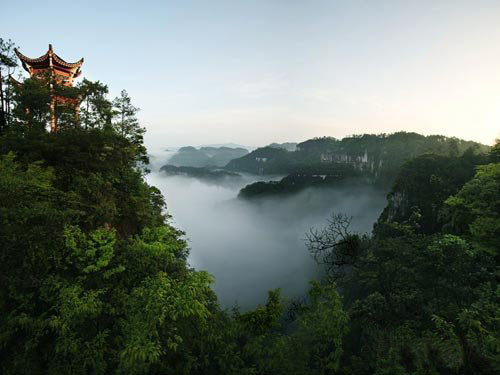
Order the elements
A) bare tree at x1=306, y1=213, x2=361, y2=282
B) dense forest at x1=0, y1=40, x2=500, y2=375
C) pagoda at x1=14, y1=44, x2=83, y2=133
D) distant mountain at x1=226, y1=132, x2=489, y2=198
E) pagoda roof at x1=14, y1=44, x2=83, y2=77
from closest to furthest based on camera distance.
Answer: dense forest at x1=0, y1=40, x2=500, y2=375 → bare tree at x1=306, y1=213, x2=361, y2=282 → pagoda at x1=14, y1=44, x2=83, y2=133 → pagoda roof at x1=14, y1=44, x2=83, y2=77 → distant mountain at x1=226, y1=132, x2=489, y2=198

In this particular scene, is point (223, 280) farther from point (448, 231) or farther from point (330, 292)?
point (330, 292)

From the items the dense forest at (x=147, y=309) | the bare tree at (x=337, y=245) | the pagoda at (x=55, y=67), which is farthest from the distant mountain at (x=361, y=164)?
the dense forest at (x=147, y=309)

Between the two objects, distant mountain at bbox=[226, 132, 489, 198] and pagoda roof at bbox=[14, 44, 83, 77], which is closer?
pagoda roof at bbox=[14, 44, 83, 77]

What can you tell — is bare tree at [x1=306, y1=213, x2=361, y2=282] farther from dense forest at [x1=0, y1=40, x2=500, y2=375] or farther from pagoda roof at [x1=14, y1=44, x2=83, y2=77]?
pagoda roof at [x1=14, y1=44, x2=83, y2=77]

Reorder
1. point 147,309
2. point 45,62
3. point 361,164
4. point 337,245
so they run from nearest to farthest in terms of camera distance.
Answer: point 147,309, point 337,245, point 45,62, point 361,164

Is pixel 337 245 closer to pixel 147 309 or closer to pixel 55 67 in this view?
pixel 147 309

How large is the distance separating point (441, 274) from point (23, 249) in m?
17.5

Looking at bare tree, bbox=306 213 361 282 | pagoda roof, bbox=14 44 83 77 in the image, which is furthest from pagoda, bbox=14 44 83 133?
bare tree, bbox=306 213 361 282

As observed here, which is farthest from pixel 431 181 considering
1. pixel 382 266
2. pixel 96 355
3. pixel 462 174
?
pixel 96 355

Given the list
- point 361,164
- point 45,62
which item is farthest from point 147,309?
point 361,164

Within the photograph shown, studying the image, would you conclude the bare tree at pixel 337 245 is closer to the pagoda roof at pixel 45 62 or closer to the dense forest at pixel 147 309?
the dense forest at pixel 147 309

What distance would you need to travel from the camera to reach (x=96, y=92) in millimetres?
22391

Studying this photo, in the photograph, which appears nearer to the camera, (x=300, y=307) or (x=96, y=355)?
(x=96, y=355)

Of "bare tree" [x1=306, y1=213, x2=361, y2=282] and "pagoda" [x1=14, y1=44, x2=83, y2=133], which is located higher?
"pagoda" [x1=14, y1=44, x2=83, y2=133]
